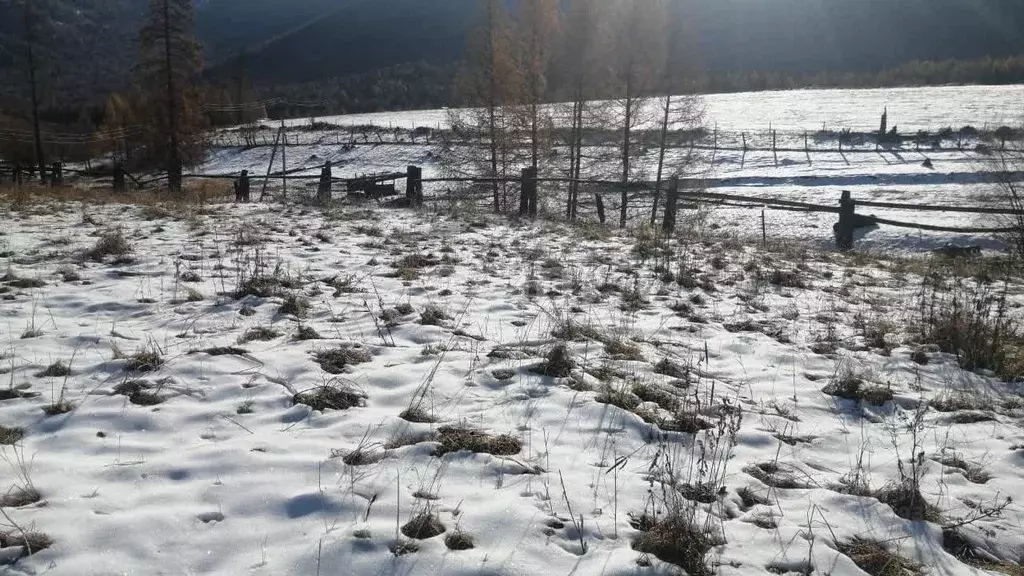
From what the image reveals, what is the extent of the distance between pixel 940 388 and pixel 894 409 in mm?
753

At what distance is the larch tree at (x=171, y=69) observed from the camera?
30969 mm

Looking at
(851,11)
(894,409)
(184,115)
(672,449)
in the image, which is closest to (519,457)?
(672,449)

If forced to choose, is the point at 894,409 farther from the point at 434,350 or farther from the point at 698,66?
the point at 698,66

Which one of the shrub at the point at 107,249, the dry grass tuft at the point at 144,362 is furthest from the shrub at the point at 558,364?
the shrub at the point at 107,249

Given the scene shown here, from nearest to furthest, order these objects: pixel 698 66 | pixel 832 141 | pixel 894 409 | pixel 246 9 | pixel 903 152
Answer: pixel 894 409
pixel 698 66
pixel 903 152
pixel 832 141
pixel 246 9

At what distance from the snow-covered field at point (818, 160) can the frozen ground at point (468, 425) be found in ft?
41.9

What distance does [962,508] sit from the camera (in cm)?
319

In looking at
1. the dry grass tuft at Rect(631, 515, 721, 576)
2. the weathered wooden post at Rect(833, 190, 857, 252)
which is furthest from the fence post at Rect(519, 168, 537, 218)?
the dry grass tuft at Rect(631, 515, 721, 576)

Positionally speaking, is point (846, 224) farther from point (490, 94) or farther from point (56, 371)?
point (56, 371)

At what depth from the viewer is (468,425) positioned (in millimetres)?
3703

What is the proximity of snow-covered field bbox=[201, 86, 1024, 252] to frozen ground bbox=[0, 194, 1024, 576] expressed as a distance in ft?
41.9

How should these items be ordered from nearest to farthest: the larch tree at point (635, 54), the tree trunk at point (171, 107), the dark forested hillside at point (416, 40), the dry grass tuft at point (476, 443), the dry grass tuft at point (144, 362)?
1. the dry grass tuft at point (476, 443)
2. the dry grass tuft at point (144, 362)
3. the larch tree at point (635, 54)
4. the tree trunk at point (171, 107)
5. the dark forested hillside at point (416, 40)

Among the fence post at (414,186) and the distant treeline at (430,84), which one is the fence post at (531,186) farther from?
the distant treeline at (430,84)

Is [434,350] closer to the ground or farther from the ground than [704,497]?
farther from the ground
